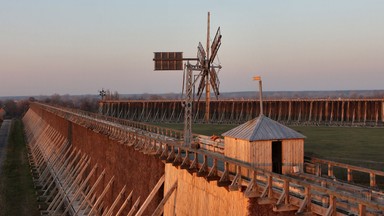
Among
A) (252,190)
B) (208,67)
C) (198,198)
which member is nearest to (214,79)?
(208,67)

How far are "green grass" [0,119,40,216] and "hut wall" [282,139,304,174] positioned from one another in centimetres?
2282

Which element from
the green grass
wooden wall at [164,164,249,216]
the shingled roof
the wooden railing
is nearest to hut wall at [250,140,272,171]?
the shingled roof

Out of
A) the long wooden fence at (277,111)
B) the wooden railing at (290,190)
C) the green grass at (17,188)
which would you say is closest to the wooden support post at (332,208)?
the wooden railing at (290,190)

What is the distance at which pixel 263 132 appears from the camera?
50.9 feet

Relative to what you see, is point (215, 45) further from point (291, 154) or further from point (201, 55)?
point (291, 154)

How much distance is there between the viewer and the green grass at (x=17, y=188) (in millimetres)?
33519

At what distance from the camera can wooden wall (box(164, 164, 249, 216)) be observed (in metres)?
14.4

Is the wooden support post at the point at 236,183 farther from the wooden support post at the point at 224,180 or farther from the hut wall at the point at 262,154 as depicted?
the hut wall at the point at 262,154

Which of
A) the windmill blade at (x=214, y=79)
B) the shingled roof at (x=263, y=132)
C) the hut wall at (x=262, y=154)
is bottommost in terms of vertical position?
the hut wall at (x=262, y=154)

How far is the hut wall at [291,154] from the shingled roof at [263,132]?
8.9 inches

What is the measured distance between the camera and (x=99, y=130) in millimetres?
35469

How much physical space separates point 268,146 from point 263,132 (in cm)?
52

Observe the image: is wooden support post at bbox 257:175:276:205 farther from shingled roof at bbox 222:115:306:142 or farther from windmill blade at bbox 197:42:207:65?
windmill blade at bbox 197:42:207:65

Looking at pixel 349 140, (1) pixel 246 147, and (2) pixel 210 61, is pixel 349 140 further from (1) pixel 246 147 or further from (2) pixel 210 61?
(1) pixel 246 147
